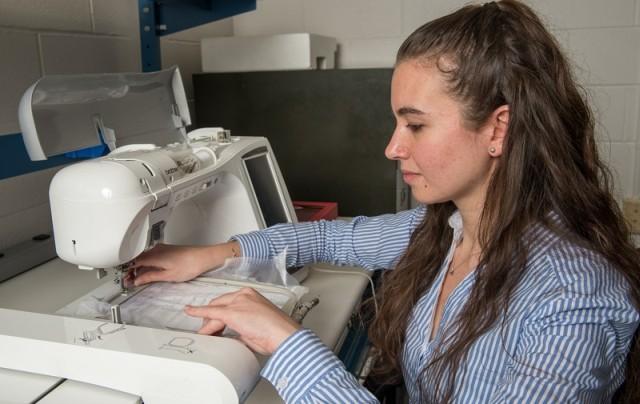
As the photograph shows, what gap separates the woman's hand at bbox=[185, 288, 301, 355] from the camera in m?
0.74

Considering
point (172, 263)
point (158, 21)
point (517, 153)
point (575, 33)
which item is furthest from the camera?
point (575, 33)

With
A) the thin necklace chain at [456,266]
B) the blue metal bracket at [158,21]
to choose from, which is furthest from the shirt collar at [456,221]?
the blue metal bracket at [158,21]

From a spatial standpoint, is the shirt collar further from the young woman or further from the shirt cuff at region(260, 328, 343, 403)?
the shirt cuff at region(260, 328, 343, 403)

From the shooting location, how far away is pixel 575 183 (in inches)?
31.9

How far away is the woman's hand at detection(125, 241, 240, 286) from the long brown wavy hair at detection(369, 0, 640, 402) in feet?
1.41

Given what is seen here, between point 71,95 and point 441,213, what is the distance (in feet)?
2.33

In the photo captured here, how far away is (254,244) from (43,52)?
71 cm

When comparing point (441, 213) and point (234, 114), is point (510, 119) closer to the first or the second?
point (441, 213)

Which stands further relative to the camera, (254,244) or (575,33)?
(575,33)

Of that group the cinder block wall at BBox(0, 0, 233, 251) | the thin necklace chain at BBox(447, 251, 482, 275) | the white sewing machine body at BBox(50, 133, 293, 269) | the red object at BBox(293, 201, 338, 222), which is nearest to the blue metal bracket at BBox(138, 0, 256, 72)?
the cinder block wall at BBox(0, 0, 233, 251)

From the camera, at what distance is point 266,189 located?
3.99 ft

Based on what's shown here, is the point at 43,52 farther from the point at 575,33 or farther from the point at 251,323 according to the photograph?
the point at 575,33

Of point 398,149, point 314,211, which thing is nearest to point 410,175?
point 398,149

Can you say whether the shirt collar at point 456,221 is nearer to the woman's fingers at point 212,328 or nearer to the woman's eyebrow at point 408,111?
the woman's eyebrow at point 408,111
